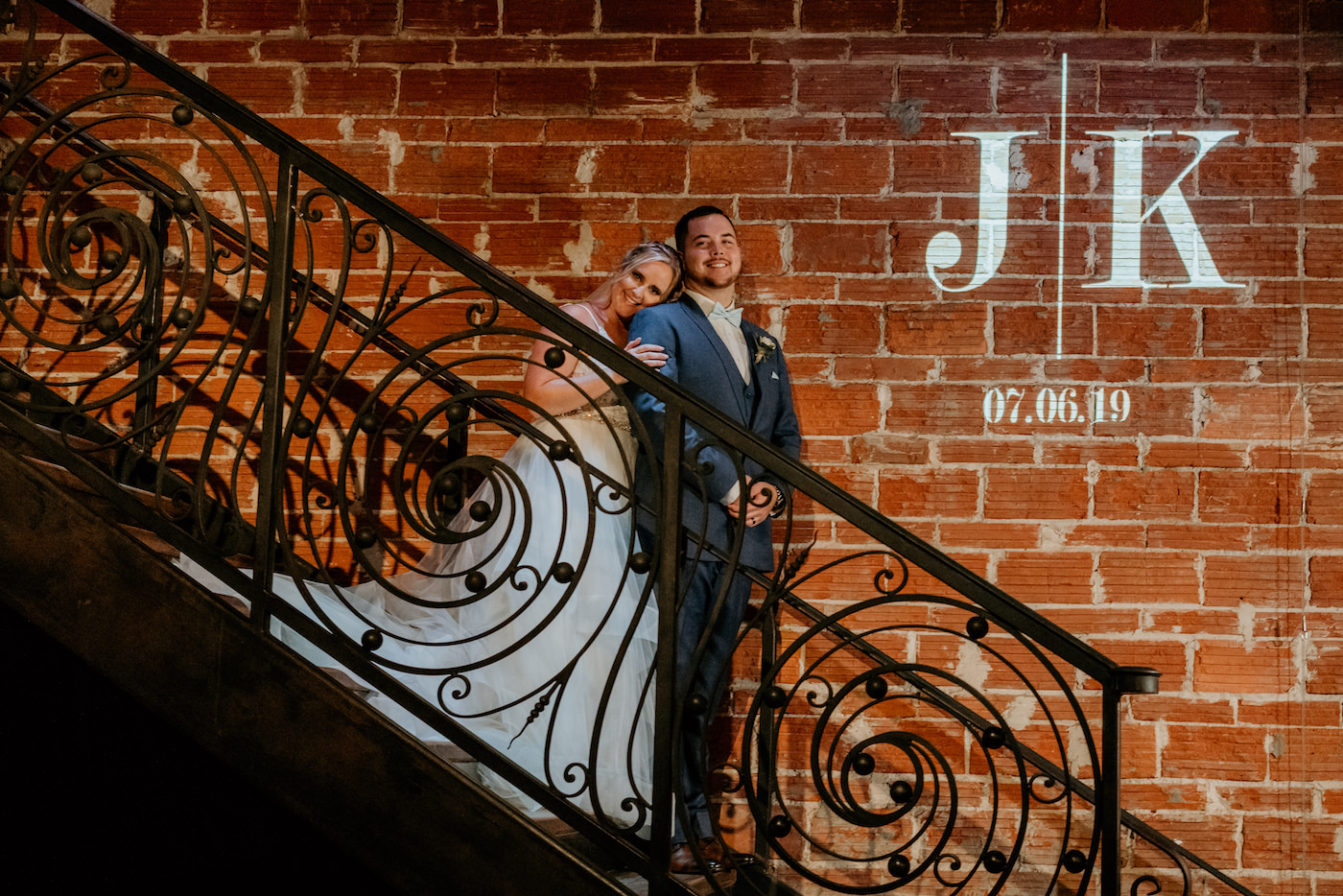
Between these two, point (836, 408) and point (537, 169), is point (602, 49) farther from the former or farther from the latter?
point (836, 408)

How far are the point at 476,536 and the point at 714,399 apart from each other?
89 cm

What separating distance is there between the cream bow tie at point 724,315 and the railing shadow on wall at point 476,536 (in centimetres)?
41

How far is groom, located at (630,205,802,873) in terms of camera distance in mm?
2686

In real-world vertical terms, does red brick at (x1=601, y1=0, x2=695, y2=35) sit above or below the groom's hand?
above

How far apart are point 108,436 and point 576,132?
160 centimetres

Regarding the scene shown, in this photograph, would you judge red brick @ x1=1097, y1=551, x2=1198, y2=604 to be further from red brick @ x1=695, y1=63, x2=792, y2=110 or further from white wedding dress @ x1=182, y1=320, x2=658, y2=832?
red brick @ x1=695, y1=63, x2=792, y2=110

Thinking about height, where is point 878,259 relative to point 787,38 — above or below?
below

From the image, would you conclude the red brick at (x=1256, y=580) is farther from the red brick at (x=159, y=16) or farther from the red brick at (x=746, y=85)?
the red brick at (x=159, y=16)

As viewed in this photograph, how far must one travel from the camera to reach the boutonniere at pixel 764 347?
3.07 meters

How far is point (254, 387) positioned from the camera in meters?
3.43

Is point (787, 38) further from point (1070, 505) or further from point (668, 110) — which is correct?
point (1070, 505)

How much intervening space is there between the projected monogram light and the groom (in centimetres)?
66

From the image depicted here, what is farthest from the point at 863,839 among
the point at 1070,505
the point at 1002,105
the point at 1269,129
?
the point at 1269,129

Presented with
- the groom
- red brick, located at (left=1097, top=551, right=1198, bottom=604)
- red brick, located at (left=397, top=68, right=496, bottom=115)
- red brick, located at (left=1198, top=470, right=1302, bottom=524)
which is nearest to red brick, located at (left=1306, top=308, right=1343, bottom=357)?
red brick, located at (left=1198, top=470, right=1302, bottom=524)
